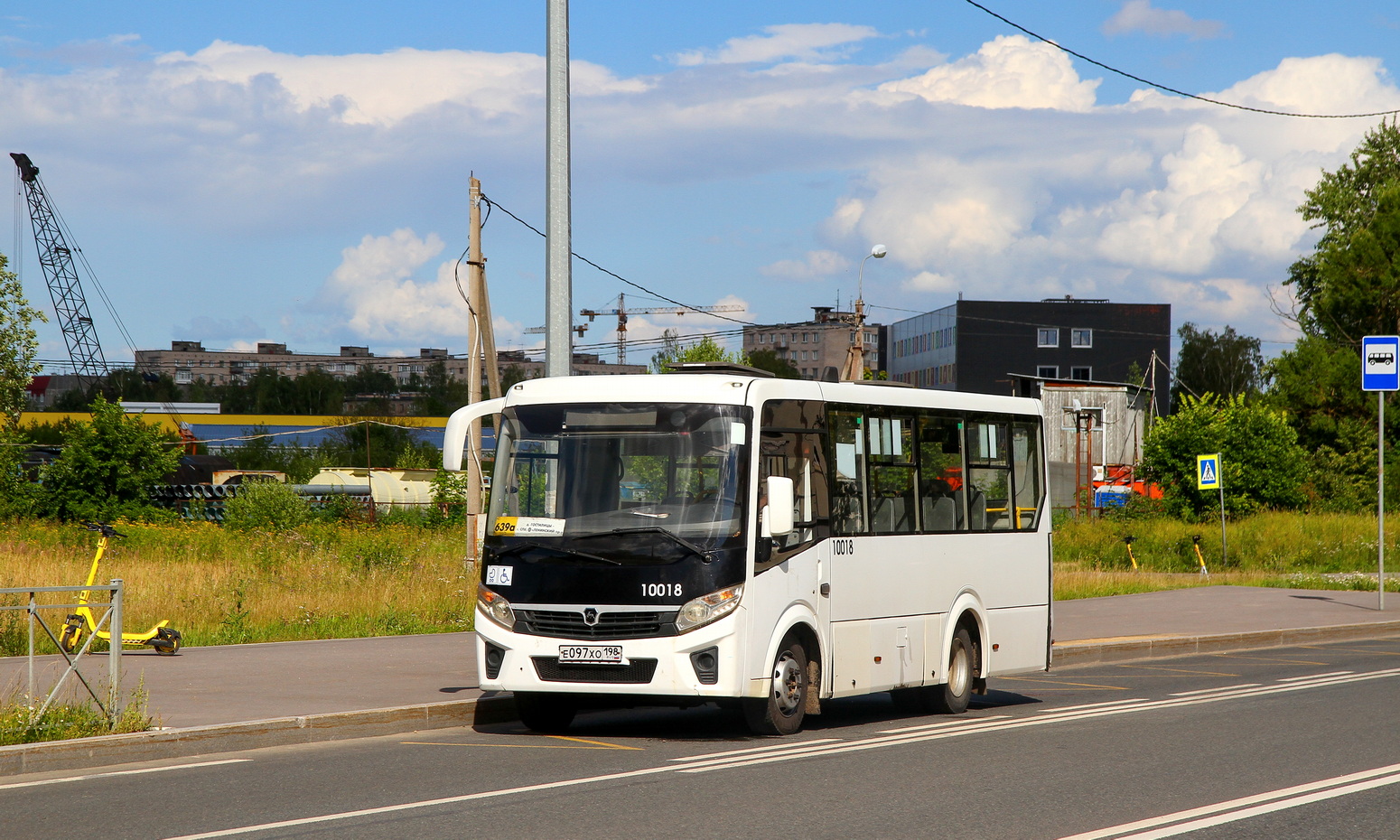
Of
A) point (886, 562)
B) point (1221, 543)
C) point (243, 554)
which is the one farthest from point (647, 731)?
point (1221, 543)

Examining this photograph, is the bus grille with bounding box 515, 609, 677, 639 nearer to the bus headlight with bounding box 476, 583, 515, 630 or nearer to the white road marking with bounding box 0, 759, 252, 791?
the bus headlight with bounding box 476, 583, 515, 630

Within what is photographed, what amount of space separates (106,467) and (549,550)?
34407mm

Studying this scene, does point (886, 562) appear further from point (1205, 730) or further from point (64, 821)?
point (64, 821)

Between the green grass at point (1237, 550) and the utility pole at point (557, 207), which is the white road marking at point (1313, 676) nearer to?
the utility pole at point (557, 207)

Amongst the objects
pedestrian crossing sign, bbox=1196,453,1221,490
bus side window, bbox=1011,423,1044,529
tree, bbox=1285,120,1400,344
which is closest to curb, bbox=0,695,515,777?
bus side window, bbox=1011,423,1044,529

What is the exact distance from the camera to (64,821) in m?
7.18

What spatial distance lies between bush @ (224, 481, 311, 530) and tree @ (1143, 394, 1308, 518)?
1068 inches

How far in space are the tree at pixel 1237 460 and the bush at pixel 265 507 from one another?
27.1m

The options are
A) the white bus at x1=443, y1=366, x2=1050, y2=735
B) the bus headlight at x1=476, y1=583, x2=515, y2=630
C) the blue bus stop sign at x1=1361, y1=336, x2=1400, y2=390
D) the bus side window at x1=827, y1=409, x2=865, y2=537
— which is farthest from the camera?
the blue bus stop sign at x1=1361, y1=336, x2=1400, y2=390

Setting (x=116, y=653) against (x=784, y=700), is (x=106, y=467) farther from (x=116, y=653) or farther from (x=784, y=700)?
(x=784, y=700)

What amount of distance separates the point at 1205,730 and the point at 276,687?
25.1 ft

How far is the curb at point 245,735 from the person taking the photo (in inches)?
349

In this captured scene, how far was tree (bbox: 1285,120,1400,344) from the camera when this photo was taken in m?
54.2

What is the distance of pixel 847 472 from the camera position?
11.7m
